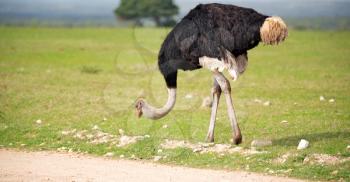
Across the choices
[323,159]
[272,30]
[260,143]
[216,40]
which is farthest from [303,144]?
[216,40]

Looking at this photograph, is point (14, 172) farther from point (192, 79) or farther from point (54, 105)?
point (192, 79)

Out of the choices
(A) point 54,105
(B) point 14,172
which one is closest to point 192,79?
(A) point 54,105

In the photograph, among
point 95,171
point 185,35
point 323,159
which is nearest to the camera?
point 95,171

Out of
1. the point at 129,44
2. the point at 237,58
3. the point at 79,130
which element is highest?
the point at 237,58

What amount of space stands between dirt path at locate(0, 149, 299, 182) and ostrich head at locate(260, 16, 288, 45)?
195 cm

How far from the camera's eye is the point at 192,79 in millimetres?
19094

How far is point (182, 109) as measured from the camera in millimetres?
13586

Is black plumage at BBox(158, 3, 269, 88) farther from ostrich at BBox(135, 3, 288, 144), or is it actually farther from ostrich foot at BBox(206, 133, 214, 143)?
ostrich foot at BBox(206, 133, 214, 143)

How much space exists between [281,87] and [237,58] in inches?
274

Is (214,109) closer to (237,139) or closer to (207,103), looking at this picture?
(237,139)

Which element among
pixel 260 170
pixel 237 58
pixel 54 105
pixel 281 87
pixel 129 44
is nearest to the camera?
pixel 260 170

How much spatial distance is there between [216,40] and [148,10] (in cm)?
5206

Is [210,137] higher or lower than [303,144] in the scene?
lower

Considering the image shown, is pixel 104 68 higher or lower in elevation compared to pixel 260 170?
lower
